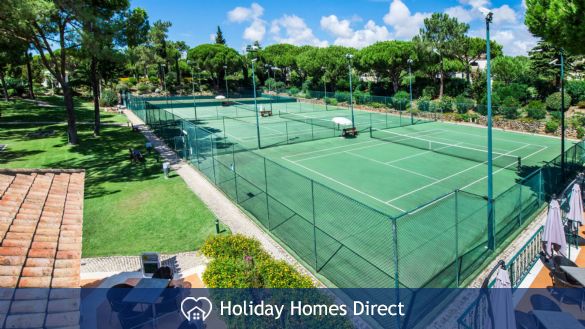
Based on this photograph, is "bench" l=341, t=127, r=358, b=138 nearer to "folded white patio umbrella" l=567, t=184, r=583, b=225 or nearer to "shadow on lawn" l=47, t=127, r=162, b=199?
"shadow on lawn" l=47, t=127, r=162, b=199

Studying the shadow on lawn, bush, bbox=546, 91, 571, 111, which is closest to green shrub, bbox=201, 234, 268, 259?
the shadow on lawn

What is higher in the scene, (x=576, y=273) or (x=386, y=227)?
(x=576, y=273)

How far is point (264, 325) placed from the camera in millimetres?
7066

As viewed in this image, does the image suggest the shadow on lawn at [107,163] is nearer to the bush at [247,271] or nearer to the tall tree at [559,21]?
the bush at [247,271]

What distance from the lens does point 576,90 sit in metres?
38.5

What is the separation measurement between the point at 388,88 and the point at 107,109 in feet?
150

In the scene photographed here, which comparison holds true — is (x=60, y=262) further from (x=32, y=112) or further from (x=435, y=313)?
(x=32, y=112)

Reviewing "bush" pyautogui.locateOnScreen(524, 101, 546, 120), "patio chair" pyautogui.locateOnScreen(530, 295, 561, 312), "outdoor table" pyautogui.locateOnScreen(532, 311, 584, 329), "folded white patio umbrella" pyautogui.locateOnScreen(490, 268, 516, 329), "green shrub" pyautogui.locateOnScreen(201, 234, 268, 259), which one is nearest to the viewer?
"folded white patio umbrella" pyautogui.locateOnScreen(490, 268, 516, 329)

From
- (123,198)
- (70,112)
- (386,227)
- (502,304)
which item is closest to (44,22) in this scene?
(70,112)

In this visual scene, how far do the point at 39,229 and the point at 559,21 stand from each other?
16151 millimetres

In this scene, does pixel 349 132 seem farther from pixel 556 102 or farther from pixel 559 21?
pixel 556 102

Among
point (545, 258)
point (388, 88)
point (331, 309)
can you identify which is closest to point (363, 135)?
point (545, 258)

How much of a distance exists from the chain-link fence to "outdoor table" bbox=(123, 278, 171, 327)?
4.44m

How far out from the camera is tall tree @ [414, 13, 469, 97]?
163 ft
